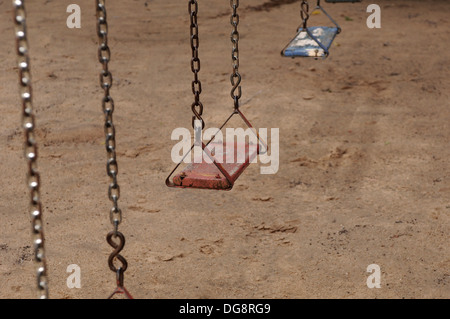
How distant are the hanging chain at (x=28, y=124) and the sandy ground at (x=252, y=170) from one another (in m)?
1.76

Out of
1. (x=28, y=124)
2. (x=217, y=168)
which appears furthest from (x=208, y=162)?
(x=28, y=124)

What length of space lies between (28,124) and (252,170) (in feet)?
11.2

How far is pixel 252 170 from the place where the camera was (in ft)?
17.2

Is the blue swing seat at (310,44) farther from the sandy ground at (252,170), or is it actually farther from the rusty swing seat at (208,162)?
the rusty swing seat at (208,162)

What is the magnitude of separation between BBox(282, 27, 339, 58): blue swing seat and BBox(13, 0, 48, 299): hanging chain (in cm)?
344

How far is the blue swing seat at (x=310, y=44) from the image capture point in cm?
A: 519

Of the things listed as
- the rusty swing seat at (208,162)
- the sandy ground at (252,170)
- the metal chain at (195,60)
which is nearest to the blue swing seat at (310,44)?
the sandy ground at (252,170)

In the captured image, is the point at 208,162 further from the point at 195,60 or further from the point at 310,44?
the point at 310,44

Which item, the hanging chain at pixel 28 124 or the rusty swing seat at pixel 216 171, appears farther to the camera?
the rusty swing seat at pixel 216 171

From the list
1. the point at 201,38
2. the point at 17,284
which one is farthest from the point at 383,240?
the point at 201,38

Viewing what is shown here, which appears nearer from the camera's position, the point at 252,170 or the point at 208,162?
the point at 208,162

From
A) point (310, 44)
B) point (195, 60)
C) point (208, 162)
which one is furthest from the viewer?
point (310, 44)

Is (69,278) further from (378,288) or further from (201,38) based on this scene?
(201,38)

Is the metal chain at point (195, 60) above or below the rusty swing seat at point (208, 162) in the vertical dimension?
above
